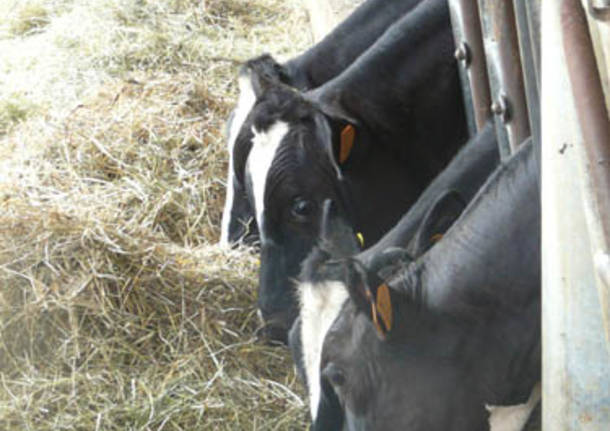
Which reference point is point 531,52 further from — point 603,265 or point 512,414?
point 512,414

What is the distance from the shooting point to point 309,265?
2.84 m

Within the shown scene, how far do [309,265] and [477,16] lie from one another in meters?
1.31

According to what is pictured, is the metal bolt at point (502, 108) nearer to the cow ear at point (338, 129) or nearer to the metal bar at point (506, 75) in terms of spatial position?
the metal bar at point (506, 75)

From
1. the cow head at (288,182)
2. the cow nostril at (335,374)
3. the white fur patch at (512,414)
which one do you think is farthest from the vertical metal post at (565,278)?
the cow head at (288,182)

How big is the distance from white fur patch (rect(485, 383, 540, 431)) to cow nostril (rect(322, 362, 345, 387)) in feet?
1.16

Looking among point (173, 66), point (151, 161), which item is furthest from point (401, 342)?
point (173, 66)

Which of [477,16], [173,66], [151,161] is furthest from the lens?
[173,66]

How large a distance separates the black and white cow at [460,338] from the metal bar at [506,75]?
678 mm

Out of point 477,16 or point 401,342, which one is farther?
point 477,16

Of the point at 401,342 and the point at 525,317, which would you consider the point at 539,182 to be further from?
the point at 401,342

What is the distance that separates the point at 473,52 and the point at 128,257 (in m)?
1.54

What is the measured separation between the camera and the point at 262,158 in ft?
13.3

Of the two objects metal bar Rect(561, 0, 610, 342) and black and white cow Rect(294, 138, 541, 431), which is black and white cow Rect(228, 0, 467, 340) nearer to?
black and white cow Rect(294, 138, 541, 431)

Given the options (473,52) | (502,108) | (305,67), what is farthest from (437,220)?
(305,67)
